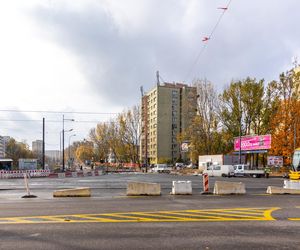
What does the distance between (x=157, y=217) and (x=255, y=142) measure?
5506 centimetres

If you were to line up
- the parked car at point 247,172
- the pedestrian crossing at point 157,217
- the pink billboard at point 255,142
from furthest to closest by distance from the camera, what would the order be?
the pink billboard at point 255,142, the parked car at point 247,172, the pedestrian crossing at point 157,217

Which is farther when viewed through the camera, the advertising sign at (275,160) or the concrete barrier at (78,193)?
the advertising sign at (275,160)

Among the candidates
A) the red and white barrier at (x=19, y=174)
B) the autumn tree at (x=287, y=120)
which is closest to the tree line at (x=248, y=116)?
the autumn tree at (x=287, y=120)

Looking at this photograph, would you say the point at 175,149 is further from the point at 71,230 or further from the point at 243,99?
the point at 71,230

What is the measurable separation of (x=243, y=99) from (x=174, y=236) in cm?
6681

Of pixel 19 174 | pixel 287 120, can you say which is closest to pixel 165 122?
pixel 287 120

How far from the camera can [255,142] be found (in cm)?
6425

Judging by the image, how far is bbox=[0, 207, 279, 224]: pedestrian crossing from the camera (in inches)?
453

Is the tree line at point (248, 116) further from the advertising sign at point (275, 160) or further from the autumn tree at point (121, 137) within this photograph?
the autumn tree at point (121, 137)

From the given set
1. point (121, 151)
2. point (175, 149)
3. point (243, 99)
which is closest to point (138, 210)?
point (243, 99)

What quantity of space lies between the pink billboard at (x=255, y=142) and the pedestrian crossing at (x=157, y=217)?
162 ft

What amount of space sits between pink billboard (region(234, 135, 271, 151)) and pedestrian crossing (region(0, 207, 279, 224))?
4950cm

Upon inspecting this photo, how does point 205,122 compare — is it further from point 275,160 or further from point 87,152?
point 87,152

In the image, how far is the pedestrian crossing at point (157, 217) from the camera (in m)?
11.5
